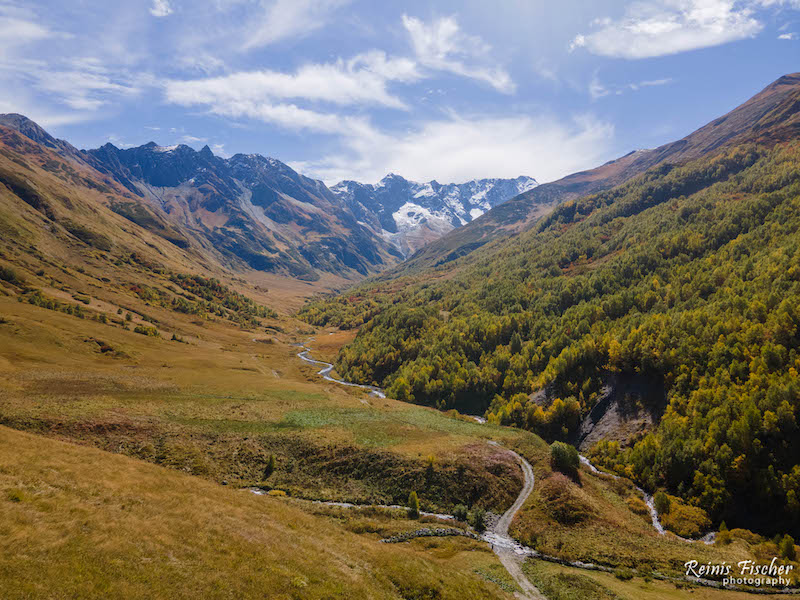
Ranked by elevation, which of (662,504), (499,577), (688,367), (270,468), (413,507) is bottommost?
(662,504)

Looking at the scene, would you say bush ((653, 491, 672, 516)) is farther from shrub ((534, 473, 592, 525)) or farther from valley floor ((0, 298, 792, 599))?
shrub ((534, 473, 592, 525))

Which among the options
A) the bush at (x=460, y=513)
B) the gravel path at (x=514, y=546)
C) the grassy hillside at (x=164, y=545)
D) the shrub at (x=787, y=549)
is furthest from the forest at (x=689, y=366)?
the grassy hillside at (x=164, y=545)

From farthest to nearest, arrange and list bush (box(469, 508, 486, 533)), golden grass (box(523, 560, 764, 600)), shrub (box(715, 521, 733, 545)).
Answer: shrub (box(715, 521, 733, 545)), bush (box(469, 508, 486, 533)), golden grass (box(523, 560, 764, 600))

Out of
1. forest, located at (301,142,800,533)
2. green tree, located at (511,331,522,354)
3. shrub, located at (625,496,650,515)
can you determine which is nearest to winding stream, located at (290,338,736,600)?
shrub, located at (625,496,650,515)

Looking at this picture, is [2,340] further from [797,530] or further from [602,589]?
[797,530]

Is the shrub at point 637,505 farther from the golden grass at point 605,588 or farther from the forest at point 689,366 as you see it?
the golden grass at point 605,588

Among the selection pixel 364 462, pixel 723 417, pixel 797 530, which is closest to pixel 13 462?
pixel 364 462

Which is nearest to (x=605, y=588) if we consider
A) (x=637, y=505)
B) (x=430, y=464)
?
(x=430, y=464)

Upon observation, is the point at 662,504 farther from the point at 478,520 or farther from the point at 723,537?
the point at 478,520

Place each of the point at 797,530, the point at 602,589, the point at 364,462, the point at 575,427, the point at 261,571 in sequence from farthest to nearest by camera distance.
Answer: the point at 575,427 → the point at 364,462 → the point at 797,530 → the point at 602,589 → the point at 261,571
